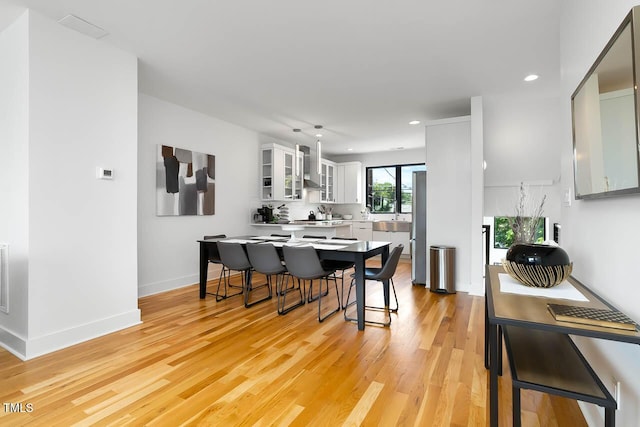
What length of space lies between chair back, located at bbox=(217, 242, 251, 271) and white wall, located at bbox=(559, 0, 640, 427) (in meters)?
3.18

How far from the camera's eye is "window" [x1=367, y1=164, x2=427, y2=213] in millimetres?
8312

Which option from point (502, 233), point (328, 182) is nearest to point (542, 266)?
point (502, 233)

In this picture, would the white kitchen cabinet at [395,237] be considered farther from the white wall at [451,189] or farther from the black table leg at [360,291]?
the black table leg at [360,291]

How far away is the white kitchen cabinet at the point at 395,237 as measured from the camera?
7539 millimetres

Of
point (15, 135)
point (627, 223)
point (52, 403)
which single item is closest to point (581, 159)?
point (627, 223)

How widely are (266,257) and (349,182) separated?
5.17 m

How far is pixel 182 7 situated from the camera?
8.16ft

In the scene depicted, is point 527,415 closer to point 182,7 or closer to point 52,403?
point 52,403

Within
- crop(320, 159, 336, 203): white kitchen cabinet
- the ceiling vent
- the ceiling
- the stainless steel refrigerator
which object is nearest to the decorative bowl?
the ceiling

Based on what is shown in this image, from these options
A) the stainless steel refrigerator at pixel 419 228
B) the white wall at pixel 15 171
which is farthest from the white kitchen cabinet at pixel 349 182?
the white wall at pixel 15 171

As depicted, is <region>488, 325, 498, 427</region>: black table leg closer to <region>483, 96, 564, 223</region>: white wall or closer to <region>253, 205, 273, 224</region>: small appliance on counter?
<region>483, 96, 564, 223</region>: white wall

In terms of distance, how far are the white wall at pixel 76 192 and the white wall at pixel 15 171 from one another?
0.04m

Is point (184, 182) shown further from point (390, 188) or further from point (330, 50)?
point (390, 188)

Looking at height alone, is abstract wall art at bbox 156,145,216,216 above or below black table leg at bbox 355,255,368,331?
above
